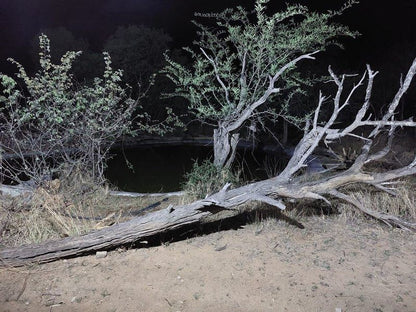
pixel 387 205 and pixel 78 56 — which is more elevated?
pixel 78 56

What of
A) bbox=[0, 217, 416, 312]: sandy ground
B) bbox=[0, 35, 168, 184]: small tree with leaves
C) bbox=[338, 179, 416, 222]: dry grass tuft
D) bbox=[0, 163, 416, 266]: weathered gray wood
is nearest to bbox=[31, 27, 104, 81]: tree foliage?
bbox=[0, 35, 168, 184]: small tree with leaves

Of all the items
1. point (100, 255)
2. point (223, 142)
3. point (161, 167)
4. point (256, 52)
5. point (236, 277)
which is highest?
point (256, 52)

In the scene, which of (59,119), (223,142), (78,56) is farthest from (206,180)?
(78,56)

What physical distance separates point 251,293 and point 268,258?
2.03 feet

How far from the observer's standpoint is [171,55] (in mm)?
18172

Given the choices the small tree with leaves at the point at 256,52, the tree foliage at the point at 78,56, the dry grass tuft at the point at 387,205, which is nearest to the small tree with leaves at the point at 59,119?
the small tree with leaves at the point at 256,52

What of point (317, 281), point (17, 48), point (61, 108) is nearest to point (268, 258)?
point (317, 281)

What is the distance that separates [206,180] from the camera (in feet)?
17.0

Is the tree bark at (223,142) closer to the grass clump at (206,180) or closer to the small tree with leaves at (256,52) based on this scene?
the small tree with leaves at (256,52)

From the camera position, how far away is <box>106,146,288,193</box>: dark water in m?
7.82

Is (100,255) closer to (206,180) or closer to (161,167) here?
(206,180)

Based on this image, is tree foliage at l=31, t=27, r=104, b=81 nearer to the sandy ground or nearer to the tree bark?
the tree bark

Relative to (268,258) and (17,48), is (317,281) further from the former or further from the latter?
(17,48)

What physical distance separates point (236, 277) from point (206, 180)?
225 cm
